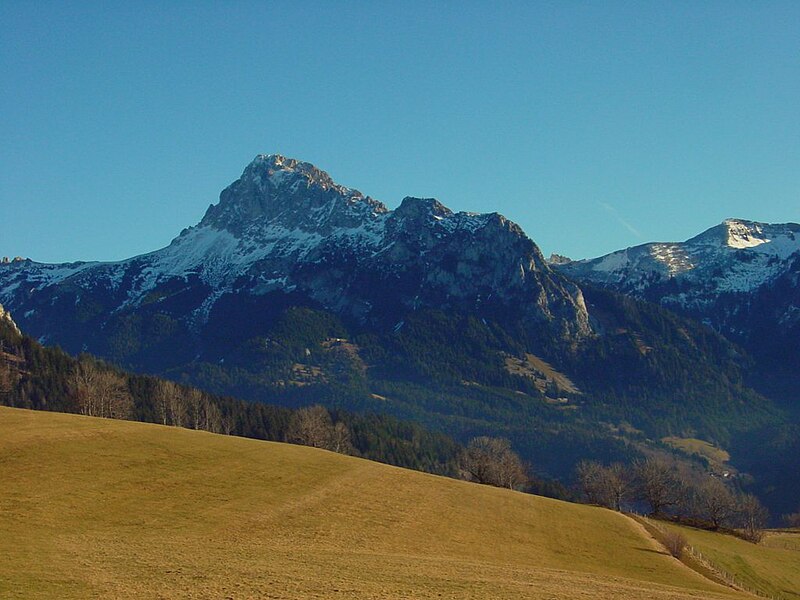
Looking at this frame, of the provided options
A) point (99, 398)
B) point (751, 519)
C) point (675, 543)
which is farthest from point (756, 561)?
point (99, 398)

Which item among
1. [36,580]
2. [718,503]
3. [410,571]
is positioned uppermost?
[36,580]

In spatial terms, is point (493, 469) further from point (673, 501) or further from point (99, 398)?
point (99, 398)

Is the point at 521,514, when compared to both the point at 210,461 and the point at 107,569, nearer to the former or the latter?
the point at 210,461

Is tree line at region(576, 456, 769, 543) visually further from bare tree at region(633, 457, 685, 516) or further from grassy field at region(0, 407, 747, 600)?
grassy field at region(0, 407, 747, 600)


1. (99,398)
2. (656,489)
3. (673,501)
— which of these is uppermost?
(99,398)

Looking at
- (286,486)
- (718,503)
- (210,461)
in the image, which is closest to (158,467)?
(210,461)

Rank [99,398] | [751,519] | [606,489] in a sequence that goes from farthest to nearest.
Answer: [99,398]
[606,489]
[751,519]

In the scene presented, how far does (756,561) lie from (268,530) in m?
70.1

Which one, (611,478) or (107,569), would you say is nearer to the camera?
(107,569)

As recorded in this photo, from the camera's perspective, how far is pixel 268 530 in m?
71.5

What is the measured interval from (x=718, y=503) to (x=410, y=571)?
313 feet

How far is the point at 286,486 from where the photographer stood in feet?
303

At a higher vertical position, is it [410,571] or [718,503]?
[410,571]

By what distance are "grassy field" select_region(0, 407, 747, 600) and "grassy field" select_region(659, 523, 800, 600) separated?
32.3 feet
